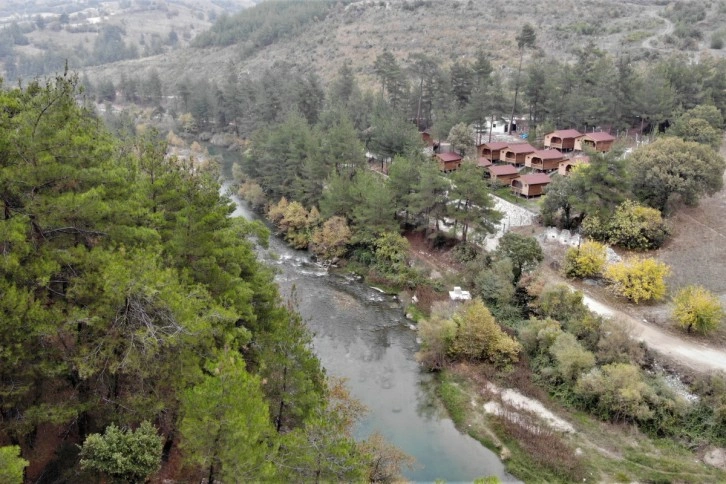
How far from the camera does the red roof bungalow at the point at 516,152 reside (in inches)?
2131

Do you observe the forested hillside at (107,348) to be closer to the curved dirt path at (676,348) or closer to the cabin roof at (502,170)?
the curved dirt path at (676,348)

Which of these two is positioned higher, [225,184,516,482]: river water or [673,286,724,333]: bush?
[673,286,724,333]: bush

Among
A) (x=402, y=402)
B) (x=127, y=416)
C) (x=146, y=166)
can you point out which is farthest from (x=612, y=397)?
(x=146, y=166)

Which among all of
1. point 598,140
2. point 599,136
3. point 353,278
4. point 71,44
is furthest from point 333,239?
point 71,44

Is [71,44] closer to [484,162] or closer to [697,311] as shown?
[484,162]

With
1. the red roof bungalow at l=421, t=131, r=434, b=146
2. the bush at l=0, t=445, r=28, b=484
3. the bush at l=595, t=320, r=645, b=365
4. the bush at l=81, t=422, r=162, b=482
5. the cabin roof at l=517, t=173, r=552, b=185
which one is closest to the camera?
the bush at l=0, t=445, r=28, b=484

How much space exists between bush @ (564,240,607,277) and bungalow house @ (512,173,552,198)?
13.4 m

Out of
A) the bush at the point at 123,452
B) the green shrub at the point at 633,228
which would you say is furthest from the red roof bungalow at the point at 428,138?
the bush at the point at 123,452

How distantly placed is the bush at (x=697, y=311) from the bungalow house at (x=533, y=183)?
2041cm

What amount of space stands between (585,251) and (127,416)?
29241 millimetres

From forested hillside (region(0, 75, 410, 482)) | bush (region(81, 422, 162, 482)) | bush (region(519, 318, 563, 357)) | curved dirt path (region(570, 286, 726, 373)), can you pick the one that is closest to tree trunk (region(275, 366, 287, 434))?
forested hillside (region(0, 75, 410, 482))

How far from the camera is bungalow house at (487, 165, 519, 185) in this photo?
51031mm

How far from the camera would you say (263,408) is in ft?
46.6

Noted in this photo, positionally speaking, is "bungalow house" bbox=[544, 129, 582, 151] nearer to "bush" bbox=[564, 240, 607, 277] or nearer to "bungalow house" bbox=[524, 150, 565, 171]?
"bungalow house" bbox=[524, 150, 565, 171]
